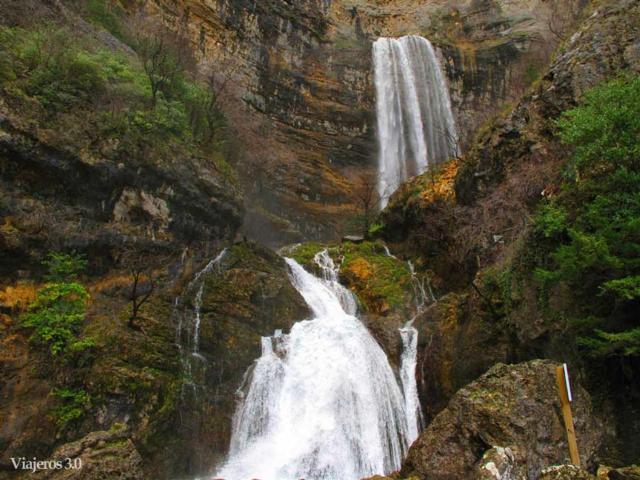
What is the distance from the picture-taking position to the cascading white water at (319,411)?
1009 cm

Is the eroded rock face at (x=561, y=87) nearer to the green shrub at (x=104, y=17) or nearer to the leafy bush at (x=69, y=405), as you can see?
the leafy bush at (x=69, y=405)

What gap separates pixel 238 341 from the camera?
12.0 m

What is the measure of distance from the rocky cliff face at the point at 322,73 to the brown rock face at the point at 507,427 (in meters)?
16.6

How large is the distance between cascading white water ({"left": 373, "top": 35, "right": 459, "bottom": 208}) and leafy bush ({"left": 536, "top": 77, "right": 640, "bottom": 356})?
749 inches

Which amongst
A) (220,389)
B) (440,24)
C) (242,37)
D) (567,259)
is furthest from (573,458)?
(440,24)

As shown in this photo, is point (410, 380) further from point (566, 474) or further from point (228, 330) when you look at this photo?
point (566, 474)

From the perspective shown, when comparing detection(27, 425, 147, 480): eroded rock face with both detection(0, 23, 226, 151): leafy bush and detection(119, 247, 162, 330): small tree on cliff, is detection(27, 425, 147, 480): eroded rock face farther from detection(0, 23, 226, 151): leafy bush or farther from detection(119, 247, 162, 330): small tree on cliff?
detection(0, 23, 226, 151): leafy bush

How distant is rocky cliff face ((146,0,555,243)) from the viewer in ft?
85.3

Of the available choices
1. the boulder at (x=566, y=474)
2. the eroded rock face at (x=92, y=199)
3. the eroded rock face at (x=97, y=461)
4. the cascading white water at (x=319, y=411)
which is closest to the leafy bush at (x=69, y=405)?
the eroded rock face at (x=97, y=461)

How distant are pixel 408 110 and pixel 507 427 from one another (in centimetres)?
2713

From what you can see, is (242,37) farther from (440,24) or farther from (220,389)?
(220,389)

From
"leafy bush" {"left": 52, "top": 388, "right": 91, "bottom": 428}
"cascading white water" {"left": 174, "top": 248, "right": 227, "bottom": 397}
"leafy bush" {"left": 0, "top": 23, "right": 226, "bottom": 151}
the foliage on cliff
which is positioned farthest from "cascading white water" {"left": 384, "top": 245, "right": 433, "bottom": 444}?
"leafy bush" {"left": 0, "top": 23, "right": 226, "bottom": 151}

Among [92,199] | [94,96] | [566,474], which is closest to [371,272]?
[92,199]

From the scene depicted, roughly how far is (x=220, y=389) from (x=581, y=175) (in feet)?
30.0
